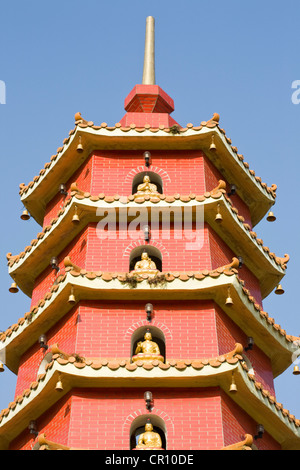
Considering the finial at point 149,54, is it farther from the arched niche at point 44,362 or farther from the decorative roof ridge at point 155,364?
the decorative roof ridge at point 155,364

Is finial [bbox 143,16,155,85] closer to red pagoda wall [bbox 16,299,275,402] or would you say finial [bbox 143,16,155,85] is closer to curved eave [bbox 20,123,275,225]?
curved eave [bbox 20,123,275,225]

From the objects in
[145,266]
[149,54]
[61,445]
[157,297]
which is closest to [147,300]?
[157,297]

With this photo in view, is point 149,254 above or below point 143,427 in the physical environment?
above

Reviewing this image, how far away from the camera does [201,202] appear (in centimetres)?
2691

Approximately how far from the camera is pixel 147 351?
24812 mm

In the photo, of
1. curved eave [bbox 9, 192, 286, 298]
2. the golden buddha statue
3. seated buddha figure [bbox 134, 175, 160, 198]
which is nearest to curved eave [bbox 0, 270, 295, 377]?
curved eave [bbox 9, 192, 286, 298]

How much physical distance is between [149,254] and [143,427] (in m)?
4.64

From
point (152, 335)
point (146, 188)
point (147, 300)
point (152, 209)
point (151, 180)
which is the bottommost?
point (152, 335)

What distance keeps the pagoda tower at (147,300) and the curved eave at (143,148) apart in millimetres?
39

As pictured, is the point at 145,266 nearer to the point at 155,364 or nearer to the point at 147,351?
the point at 147,351

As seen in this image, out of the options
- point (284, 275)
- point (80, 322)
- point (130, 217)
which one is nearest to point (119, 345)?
point (80, 322)
